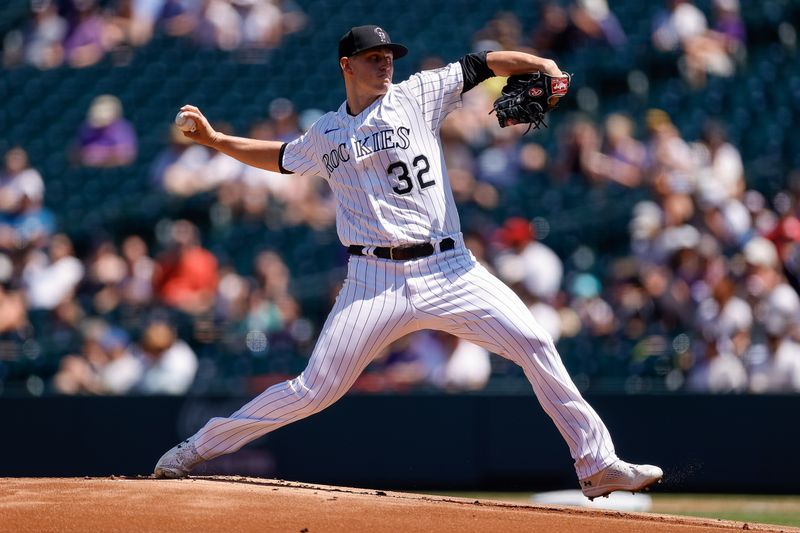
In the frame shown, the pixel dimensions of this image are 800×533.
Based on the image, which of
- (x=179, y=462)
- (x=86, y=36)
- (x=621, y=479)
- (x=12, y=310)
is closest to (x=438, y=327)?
(x=621, y=479)

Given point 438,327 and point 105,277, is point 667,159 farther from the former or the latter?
point 438,327

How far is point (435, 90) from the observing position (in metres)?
5.38

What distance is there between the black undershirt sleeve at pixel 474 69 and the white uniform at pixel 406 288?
0.69 feet

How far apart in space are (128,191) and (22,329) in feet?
6.13

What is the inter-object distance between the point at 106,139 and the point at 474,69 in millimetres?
6774

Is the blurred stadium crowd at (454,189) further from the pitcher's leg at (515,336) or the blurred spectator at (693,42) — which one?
the pitcher's leg at (515,336)

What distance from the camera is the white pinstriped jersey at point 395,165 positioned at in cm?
520

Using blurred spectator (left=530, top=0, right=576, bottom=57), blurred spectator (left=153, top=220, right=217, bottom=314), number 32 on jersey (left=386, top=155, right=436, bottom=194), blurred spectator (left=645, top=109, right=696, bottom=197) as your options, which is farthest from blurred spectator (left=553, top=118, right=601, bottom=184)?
number 32 on jersey (left=386, top=155, right=436, bottom=194)

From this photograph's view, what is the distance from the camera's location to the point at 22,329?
977 centimetres

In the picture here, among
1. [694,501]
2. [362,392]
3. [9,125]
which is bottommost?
[694,501]

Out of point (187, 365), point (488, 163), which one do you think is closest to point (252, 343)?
point (187, 365)

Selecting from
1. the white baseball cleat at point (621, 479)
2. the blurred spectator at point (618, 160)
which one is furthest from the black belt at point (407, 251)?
the blurred spectator at point (618, 160)

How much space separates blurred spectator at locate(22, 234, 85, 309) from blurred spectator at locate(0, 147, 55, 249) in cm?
22

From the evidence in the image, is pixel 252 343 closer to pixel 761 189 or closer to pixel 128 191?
pixel 128 191
